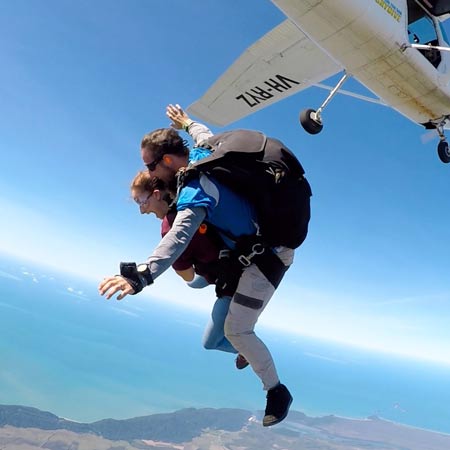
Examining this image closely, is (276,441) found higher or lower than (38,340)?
lower

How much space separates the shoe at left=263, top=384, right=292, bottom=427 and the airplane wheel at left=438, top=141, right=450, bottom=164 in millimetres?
8476

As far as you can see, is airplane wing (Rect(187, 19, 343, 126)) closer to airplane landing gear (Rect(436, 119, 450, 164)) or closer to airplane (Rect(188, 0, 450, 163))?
airplane (Rect(188, 0, 450, 163))

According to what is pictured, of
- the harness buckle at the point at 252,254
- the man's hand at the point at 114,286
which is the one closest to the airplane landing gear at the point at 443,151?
the harness buckle at the point at 252,254

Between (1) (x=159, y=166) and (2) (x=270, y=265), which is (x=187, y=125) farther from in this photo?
(2) (x=270, y=265)

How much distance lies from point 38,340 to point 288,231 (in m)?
221

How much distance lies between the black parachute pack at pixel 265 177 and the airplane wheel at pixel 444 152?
8262mm

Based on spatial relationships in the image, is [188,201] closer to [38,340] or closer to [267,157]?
[267,157]

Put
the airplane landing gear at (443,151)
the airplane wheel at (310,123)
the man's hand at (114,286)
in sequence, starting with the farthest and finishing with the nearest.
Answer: the airplane landing gear at (443,151) → the airplane wheel at (310,123) → the man's hand at (114,286)

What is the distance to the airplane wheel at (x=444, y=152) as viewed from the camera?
28.6 feet

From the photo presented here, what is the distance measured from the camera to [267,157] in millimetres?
1916

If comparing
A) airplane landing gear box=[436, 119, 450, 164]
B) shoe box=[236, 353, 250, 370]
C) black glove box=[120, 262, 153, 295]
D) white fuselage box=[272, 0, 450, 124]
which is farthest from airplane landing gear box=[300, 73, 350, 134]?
black glove box=[120, 262, 153, 295]

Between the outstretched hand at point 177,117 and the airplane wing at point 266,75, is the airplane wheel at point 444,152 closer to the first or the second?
the airplane wing at point 266,75

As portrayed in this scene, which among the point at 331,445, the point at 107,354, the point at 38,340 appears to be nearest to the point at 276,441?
the point at 331,445

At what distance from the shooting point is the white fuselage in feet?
20.3
